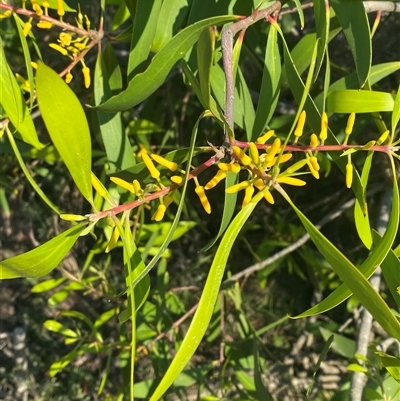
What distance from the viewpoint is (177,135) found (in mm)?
1342

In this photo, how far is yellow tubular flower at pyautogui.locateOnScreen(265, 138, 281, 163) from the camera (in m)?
0.43

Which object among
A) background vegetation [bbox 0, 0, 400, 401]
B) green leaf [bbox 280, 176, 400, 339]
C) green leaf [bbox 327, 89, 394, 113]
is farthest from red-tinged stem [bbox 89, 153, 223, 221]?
green leaf [bbox 327, 89, 394, 113]

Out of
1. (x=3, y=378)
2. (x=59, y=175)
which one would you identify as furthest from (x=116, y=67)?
(x=3, y=378)

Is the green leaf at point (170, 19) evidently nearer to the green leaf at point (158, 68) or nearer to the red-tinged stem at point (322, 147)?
the green leaf at point (158, 68)

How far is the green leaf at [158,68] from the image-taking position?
1.75ft

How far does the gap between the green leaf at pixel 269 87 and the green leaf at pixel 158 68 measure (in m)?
0.14

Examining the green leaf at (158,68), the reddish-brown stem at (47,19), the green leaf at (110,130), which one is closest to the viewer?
the green leaf at (158,68)

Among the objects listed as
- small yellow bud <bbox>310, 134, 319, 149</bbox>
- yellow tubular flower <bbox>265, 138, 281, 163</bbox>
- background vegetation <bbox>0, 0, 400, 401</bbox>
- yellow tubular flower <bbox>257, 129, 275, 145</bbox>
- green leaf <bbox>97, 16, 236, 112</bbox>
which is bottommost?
background vegetation <bbox>0, 0, 400, 401</bbox>

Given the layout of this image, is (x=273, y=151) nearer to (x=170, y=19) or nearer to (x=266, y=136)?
(x=266, y=136)

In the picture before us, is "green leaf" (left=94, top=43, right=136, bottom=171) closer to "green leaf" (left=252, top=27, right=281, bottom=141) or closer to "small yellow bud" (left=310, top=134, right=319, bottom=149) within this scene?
"green leaf" (left=252, top=27, right=281, bottom=141)

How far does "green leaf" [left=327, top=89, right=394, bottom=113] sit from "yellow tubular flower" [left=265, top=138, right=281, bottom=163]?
233 mm

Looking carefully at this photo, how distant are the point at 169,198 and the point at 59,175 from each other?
4.46 feet

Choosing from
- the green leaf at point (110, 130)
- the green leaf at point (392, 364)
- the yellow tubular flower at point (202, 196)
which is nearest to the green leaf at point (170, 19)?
the green leaf at point (110, 130)

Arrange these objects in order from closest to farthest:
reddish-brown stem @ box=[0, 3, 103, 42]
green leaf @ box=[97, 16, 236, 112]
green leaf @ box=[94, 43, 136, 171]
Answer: green leaf @ box=[97, 16, 236, 112] < reddish-brown stem @ box=[0, 3, 103, 42] < green leaf @ box=[94, 43, 136, 171]
